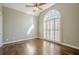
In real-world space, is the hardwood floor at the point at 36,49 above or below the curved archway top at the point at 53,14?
below

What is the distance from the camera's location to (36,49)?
293 centimetres

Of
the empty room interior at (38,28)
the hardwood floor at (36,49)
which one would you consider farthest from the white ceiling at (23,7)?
the hardwood floor at (36,49)

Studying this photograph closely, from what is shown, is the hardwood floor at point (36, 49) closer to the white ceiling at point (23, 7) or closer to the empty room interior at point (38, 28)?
the empty room interior at point (38, 28)

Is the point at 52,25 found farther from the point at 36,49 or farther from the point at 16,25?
the point at 16,25

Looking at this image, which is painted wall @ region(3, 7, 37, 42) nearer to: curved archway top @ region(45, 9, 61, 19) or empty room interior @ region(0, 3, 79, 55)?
empty room interior @ region(0, 3, 79, 55)

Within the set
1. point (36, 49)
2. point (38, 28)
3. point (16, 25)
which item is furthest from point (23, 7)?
point (36, 49)

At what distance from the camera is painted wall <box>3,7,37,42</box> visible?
9.45 ft

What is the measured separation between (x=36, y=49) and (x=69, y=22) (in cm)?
117

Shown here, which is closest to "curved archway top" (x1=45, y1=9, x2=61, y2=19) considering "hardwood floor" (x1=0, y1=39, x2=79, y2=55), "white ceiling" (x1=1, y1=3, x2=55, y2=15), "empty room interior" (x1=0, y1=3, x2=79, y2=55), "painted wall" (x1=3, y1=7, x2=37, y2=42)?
"empty room interior" (x1=0, y1=3, x2=79, y2=55)

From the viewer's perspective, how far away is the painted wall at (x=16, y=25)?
9.45 ft

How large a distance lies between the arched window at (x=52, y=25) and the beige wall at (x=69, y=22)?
110mm

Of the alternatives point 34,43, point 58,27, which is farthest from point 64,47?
point 34,43

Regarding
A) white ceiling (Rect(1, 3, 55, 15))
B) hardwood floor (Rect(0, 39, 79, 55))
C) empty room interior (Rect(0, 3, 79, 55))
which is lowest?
hardwood floor (Rect(0, 39, 79, 55))
